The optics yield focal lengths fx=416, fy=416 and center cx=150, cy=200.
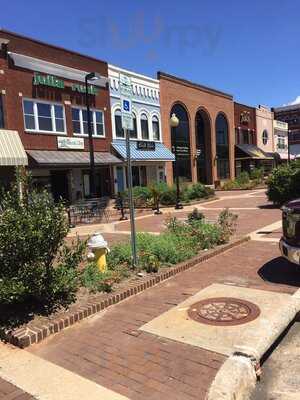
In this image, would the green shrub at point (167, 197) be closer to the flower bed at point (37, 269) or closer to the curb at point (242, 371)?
the flower bed at point (37, 269)

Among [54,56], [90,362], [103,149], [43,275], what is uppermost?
[54,56]

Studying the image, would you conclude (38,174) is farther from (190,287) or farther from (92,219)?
(190,287)

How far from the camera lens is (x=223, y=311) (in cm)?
539

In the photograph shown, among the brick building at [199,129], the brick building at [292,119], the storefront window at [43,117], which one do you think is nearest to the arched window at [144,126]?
the brick building at [199,129]

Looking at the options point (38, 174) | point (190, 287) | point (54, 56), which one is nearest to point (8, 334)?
point (190, 287)

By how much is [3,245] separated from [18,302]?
910 mm

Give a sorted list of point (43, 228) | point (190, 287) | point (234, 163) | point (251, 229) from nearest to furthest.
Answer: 1. point (43, 228)
2. point (190, 287)
3. point (251, 229)
4. point (234, 163)

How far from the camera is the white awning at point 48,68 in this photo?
2083 cm

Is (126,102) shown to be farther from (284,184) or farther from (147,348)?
(284,184)

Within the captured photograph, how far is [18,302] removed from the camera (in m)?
5.43

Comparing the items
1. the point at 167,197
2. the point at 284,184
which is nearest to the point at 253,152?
the point at 167,197

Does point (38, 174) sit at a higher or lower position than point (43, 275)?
higher

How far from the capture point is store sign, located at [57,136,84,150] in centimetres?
2281

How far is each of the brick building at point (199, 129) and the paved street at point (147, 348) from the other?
26440mm
